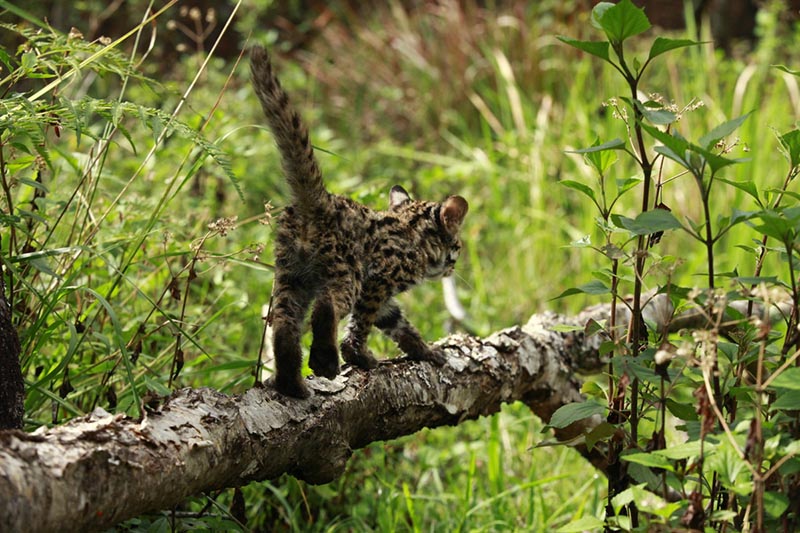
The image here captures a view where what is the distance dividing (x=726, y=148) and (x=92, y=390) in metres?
2.15

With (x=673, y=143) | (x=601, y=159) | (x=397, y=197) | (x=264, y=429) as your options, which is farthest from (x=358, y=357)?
(x=673, y=143)

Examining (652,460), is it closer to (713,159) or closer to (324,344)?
(713,159)

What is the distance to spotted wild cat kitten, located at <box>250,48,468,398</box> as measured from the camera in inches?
112

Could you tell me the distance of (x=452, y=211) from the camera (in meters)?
3.79

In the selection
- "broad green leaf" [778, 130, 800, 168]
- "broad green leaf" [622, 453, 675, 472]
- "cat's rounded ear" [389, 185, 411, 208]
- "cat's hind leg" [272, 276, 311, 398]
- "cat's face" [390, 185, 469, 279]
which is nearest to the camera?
"broad green leaf" [622, 453, 675, 472]

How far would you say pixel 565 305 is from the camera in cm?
→ 641

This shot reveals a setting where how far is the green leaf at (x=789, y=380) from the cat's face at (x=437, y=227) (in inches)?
78.4

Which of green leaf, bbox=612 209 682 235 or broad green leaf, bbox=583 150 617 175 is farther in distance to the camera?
broad green leaf, bbox=583 150 617 175

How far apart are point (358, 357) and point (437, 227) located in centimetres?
86

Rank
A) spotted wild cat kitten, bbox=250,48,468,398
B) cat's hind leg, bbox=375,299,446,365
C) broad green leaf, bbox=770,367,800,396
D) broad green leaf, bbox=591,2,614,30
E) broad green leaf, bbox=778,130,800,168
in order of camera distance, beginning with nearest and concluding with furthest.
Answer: broad green leaf, bbox=770,367,800,396 → broad green leaf, bbox=591,2,614,30 → broad green leaf, bbox=778,130,800,168 → spotted wild cat kitten, bbox=250,48,468,398 → cat's hind leg, bbox=375,299,446,365

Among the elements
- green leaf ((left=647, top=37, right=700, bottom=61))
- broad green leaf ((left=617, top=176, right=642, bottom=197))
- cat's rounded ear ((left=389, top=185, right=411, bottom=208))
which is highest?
green leaf ((left=647, top=37, right=700, bottom=61))

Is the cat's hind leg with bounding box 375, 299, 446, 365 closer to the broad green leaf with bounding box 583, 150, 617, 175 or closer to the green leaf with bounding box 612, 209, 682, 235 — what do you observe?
the broad green leaf with bounding box 583, 150, 617, 175

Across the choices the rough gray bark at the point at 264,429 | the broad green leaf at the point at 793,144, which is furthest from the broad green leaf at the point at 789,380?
the broad green leaf at the point at 793,144

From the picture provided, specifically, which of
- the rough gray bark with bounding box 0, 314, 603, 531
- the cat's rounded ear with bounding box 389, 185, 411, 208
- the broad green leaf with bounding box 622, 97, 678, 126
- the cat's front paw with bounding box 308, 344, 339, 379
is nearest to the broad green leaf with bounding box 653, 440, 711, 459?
the broad green leaf with bounding box 622, 97, 678, 126
